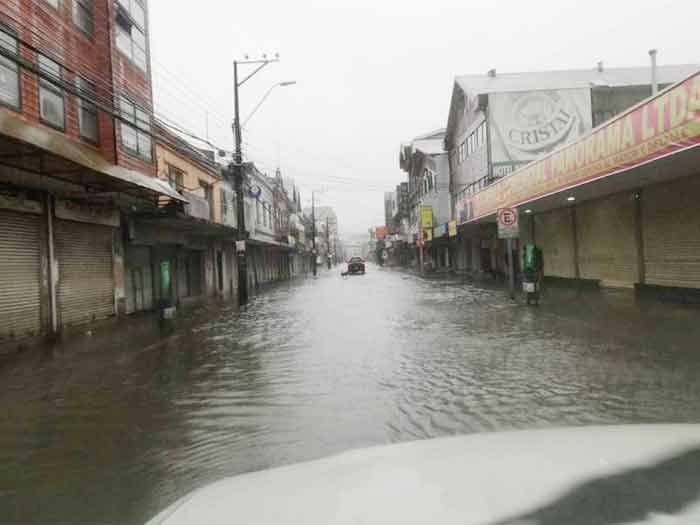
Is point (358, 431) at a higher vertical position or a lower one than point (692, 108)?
lower

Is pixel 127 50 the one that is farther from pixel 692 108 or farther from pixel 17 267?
pixel 692 108

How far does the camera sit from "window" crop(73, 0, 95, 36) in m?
13.6

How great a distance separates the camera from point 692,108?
870 centimetres

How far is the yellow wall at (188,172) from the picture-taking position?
62.8 feet

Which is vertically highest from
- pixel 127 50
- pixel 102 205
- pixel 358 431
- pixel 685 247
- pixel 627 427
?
pixel 127 50

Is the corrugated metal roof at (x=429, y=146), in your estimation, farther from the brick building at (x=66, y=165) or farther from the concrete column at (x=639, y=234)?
the brick building at (x=66, y=165)

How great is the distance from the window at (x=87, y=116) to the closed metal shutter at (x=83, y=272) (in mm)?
2691

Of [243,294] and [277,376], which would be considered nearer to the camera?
[277,376]

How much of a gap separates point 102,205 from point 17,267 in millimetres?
3560

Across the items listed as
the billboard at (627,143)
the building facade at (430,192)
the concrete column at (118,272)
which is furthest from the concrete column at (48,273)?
the building facade at (430,192)

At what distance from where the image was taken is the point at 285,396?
5.65 metres

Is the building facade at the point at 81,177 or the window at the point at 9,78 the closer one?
the building facade at the point at 81,177

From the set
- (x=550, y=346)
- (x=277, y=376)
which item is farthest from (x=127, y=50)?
(x=550, y=346)

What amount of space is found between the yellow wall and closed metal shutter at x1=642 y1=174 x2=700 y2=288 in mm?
16198
